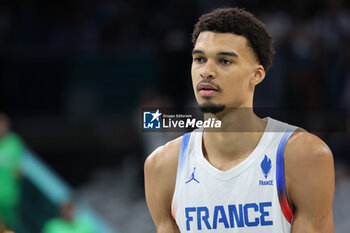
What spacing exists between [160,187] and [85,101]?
767cm

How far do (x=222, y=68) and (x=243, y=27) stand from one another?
0.82ft

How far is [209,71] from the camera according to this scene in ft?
10.7

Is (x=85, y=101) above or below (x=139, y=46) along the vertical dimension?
below

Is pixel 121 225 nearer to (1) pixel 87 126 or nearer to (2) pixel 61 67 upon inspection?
(1) pixel 87 126

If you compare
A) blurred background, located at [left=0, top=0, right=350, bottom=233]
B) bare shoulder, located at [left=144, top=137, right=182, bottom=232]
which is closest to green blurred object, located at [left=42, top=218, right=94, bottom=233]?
blurred background, located at [left=0, top=0, right=350, bottom=233]

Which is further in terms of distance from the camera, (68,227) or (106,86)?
(106,86)

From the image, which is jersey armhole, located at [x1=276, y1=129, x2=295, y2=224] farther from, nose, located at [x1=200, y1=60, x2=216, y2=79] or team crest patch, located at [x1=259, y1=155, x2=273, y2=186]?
nose, located at [x1=200, y1=60, x2=216, y2=79]

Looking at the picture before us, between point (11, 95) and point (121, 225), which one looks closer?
point (121, 225)

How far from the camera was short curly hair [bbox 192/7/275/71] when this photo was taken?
3326 mm

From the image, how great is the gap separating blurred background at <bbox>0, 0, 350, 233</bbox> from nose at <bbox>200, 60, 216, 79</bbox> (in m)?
4.90

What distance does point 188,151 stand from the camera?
3564 millimetres

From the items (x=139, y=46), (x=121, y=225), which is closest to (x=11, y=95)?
(x=139, y=46)

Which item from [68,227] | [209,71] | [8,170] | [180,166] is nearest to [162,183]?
[180,166]

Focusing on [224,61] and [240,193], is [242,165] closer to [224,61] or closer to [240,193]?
[240,193]
